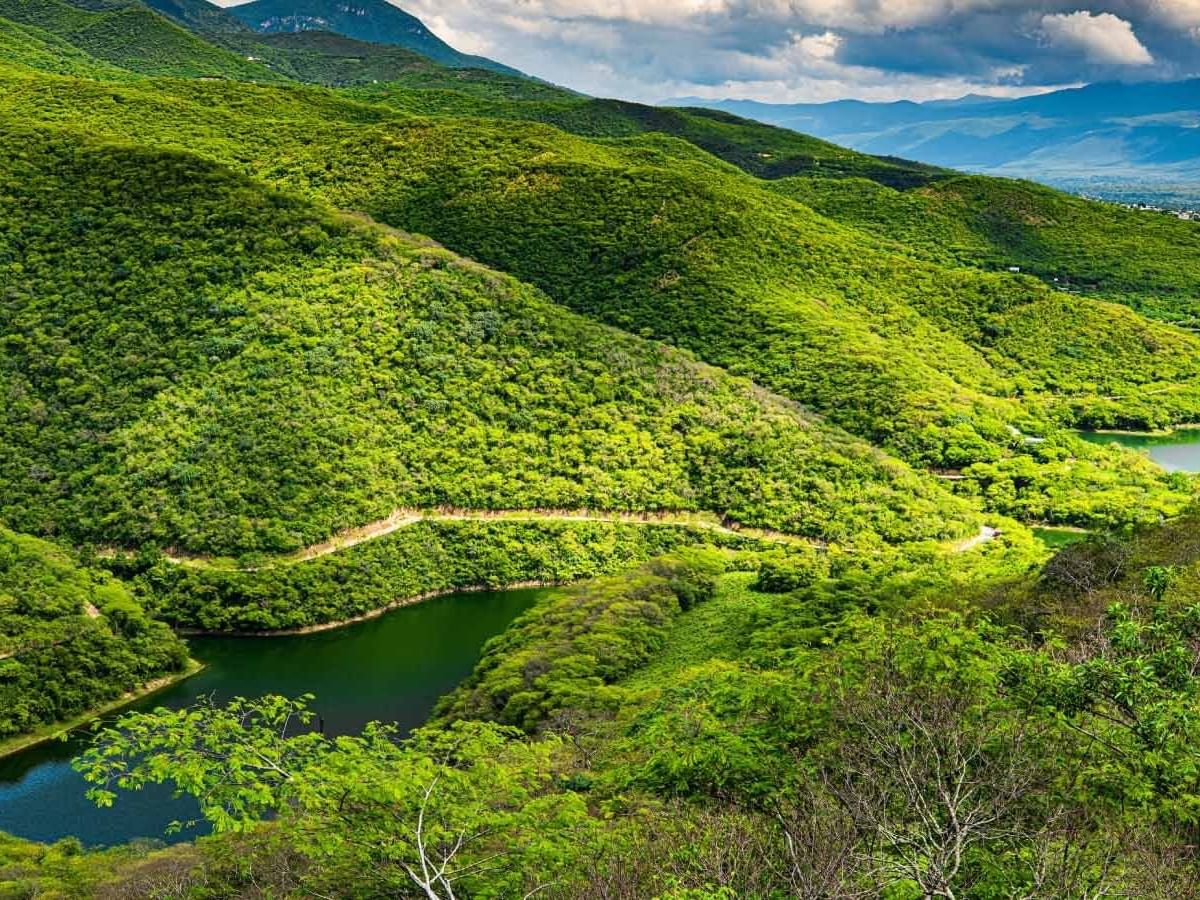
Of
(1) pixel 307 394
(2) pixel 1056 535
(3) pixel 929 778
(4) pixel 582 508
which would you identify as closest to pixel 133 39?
(1) pixel 307 394

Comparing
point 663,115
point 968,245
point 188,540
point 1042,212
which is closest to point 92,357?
point 188,540

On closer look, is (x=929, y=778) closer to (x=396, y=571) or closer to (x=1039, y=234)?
(x=396, y=571)

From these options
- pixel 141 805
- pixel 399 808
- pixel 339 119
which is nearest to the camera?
pixel 399 808

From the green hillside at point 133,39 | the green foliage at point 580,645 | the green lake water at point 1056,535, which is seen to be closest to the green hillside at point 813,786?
the green foliage at point 580,645

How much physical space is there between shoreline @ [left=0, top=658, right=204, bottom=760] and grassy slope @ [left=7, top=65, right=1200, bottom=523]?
1885 inches

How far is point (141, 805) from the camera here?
120 feet

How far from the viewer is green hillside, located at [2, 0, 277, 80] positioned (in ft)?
558

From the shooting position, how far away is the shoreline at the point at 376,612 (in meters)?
50.9

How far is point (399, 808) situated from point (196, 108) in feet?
347

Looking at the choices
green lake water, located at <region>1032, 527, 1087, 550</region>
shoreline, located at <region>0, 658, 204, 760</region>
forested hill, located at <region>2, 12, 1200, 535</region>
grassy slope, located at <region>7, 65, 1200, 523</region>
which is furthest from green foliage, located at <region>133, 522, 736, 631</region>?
grassy slope, located at <region>7, 65, 1200, 523</region>

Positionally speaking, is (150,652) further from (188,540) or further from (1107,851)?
(1107,851)

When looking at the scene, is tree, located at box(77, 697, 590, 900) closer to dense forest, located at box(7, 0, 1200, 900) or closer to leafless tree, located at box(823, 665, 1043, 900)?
dense forest, located at box(7, 0, 1200, 900)

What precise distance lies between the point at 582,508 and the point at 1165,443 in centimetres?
5525

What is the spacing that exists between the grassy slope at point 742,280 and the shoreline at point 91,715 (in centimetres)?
4787
